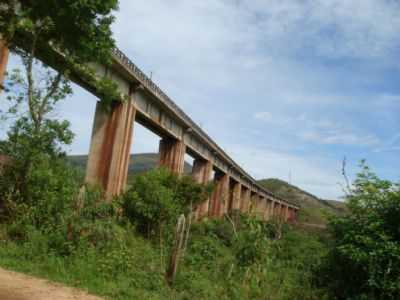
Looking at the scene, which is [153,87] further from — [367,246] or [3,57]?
[367,246]

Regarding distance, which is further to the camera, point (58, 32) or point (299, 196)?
point (299, 196)

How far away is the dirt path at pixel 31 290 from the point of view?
6262mm

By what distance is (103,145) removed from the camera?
18.0 metres

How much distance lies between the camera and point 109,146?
17.8m

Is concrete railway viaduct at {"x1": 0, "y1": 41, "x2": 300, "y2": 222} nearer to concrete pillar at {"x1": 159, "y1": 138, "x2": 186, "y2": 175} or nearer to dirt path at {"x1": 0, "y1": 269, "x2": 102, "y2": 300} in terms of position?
concrete pillar at {"x1": 159, "y1": 138, "x2": 186, "y2": 175}

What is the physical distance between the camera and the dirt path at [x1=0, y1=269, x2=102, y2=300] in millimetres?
6262

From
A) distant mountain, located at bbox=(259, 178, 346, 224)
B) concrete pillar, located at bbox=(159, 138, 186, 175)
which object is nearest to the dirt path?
concrete pillar, located at bbox=(159, 138, 186, 175)

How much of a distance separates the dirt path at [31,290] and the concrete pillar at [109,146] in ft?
33.5

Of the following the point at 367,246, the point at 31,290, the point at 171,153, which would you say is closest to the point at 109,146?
the point at 171,153

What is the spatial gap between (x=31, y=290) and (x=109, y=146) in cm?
1157

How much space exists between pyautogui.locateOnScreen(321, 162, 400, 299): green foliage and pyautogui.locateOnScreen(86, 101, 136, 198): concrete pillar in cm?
1119

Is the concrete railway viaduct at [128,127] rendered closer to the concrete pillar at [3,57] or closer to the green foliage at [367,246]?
the concrete pillar at [3,57]

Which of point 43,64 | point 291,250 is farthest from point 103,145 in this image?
point 291,250

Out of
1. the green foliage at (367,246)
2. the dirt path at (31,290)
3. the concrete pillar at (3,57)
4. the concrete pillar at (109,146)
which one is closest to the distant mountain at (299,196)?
the concrete pillar at (109,146)
